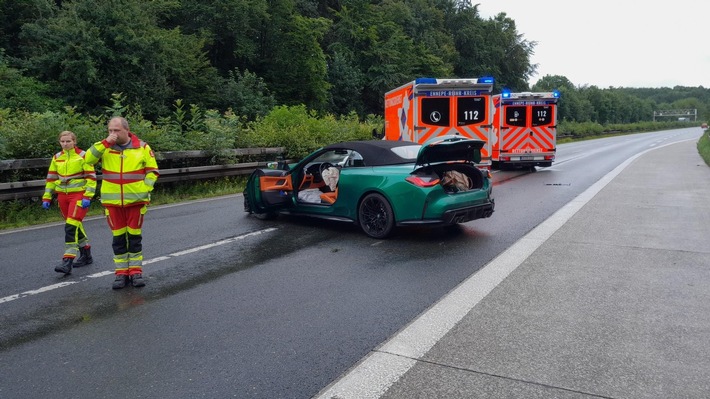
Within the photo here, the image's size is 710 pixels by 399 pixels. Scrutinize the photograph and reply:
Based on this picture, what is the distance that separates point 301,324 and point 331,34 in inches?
2166

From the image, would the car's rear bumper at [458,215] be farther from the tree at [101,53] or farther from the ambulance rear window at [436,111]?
the tree at [101,53]

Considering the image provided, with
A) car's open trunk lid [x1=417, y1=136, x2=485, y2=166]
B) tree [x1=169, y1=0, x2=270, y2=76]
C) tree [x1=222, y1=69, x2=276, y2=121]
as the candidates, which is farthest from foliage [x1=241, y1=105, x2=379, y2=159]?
tree [x1=169, y1=0, x2=270, y2=76]

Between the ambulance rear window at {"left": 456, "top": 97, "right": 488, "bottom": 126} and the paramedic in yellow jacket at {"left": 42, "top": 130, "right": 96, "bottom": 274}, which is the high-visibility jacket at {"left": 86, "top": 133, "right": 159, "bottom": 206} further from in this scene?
the ambulance rear window at {"left": 456, "top": 97, "right": 488, "bottom": 126}

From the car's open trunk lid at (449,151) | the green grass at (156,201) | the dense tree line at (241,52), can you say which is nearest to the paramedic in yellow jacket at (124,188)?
the car's open trunk lid at (449,151)

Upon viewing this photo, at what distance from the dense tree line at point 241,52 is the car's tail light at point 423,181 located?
31.4ft

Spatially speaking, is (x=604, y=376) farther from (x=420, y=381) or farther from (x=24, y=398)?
(x=24, y=398)

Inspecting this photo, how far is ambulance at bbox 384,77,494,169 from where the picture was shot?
15.2m

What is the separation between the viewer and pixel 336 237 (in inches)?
328

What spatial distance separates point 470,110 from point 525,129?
566cm

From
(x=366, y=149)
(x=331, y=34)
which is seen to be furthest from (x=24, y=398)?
(x=331, y=34)

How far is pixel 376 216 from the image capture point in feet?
27.0

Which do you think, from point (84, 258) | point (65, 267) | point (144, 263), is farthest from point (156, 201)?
point (65, 267)

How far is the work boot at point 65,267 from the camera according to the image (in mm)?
6271

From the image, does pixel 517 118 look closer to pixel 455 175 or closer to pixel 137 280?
pixel 455 175
